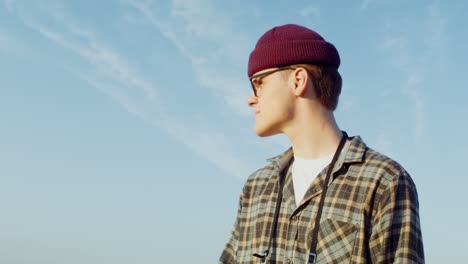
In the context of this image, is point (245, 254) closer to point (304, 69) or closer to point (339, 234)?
point (339, 234)

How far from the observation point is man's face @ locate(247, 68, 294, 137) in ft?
16.5

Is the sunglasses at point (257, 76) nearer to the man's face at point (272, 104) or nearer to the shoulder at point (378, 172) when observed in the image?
the man's face at point (272, 104)

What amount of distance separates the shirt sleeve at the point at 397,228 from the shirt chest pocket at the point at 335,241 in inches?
6.4

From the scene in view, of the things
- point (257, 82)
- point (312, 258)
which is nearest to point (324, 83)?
point (257, 82)

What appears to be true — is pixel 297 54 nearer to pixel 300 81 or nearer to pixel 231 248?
pixel 300 81

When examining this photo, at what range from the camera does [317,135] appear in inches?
197

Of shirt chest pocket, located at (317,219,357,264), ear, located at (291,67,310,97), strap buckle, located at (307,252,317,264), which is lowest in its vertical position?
strap buckle, located at (307,252,317,264)

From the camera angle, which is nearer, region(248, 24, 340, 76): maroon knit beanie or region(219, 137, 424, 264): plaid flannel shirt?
region(219, 137, 424, 264): plaid flannel shirt

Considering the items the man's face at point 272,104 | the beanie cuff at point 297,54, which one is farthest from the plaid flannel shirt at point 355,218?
the beanie cuff at point 297,54

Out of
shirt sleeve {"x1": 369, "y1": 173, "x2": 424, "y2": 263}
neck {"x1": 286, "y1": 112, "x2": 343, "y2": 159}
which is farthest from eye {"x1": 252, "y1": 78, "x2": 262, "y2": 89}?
shirt sleeve {"x1": 369, "y1": 173, "x2": 424, "y2": 263}

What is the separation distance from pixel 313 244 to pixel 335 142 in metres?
0.89

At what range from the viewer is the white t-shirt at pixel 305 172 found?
16.3 ft

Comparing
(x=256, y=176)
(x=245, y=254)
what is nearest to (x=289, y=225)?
(x=245, y=254)

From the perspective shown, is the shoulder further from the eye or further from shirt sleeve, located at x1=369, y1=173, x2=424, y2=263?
the eye
